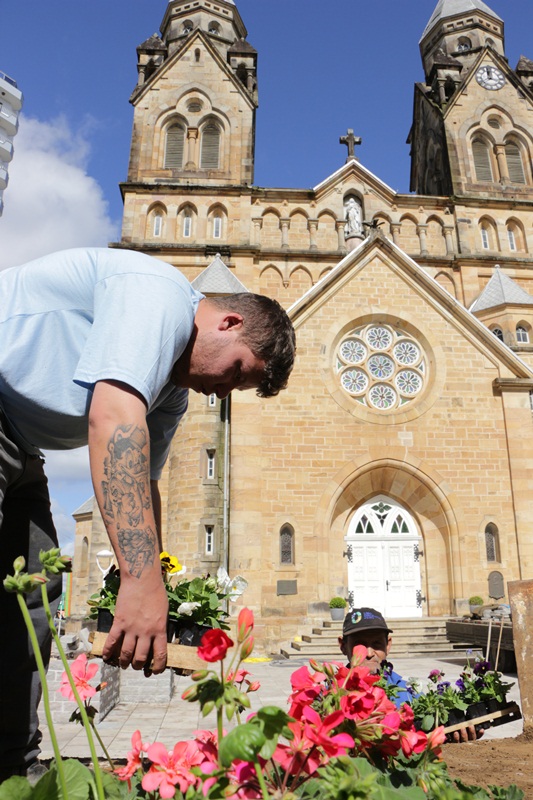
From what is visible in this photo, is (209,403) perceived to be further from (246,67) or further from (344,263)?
(246,67)

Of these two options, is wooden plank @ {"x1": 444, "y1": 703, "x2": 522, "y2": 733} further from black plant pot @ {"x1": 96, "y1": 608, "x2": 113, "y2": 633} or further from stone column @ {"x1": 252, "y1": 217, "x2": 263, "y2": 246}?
stone column @ {"x1": 252, "y1": 217, "x2": 263, "y2": 246}

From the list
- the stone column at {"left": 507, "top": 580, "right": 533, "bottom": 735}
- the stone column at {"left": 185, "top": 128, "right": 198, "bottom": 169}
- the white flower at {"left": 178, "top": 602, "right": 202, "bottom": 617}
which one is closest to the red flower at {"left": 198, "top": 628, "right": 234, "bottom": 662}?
the white flower at {"left": 178, "top": 602, "right": 202, "bottom": 617}

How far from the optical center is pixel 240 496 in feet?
45.3

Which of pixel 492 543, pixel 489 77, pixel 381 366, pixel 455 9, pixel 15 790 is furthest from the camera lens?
pixel 455 9

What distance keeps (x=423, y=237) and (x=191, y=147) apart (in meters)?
10.2

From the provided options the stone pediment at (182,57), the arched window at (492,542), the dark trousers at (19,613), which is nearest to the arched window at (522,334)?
the arched window at (492,542)

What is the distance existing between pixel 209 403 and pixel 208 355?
12.9 metres

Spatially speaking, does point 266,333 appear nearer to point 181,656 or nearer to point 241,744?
point 181,656

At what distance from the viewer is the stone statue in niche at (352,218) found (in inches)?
868

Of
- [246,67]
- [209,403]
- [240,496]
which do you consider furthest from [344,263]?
[246,67]

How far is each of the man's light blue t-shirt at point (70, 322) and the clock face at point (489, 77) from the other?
31.0m

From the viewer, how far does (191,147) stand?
84.9 ft

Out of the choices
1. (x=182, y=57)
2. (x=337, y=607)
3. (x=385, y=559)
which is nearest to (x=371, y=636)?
(x=337, y=607)

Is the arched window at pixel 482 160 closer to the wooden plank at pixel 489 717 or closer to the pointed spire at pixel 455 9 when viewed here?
the pointed spire at pixel 455 9
